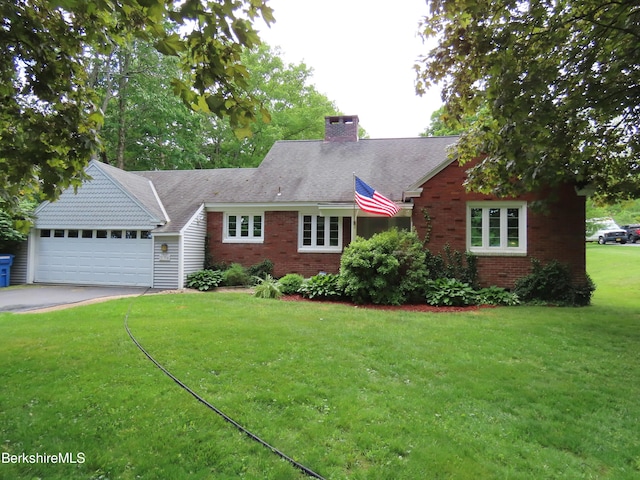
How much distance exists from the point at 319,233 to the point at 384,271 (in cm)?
518

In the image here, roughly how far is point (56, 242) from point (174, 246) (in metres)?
5.56

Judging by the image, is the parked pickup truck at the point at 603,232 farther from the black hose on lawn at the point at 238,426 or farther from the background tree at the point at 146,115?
the black hose on lawn at the point at 238,426

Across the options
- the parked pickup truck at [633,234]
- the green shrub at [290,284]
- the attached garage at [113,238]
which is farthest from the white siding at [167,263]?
the parked pickup truck at [633,234]

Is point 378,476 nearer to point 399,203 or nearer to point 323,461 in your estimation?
point 323,461

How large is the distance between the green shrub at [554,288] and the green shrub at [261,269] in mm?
8859

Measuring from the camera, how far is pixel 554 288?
11172mm

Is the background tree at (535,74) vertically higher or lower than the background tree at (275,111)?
lower

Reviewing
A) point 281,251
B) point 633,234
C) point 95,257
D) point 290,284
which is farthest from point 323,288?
point 633,234

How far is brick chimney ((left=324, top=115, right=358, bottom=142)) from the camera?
1917 cm

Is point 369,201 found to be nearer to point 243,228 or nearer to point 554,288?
point 554,288

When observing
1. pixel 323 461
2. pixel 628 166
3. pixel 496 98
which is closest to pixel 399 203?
pixel 628 166

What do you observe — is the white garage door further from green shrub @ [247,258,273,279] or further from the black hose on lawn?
the black hose on lawn

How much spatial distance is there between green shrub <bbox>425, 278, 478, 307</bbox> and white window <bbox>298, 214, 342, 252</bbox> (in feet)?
15.3

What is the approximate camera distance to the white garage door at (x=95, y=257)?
1475 cm
